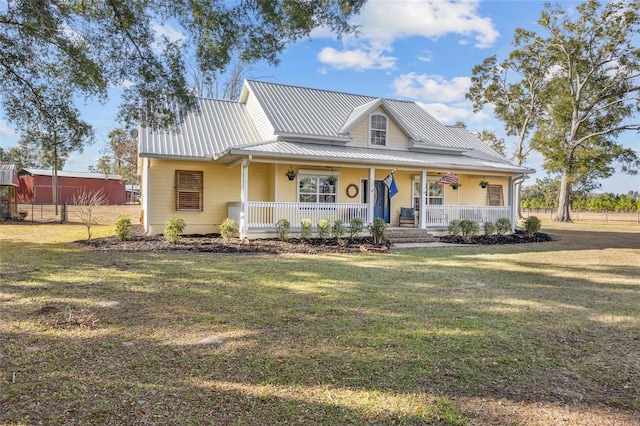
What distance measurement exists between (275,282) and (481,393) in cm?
467

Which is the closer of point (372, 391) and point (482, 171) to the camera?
point (372, 391)

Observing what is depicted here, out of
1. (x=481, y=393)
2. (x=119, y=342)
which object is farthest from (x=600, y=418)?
(x=119, y=342)

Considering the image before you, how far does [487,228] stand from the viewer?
55.5ft

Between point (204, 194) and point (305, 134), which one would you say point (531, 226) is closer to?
point (305, 134)

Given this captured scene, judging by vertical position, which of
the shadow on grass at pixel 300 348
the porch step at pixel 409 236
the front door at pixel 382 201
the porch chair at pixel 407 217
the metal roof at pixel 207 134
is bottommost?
the shadow on grass at pixel 300 348

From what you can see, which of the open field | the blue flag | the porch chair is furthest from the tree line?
the open field

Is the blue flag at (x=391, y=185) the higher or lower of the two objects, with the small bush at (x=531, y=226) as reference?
higher

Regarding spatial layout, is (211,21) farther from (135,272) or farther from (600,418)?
(600,418)

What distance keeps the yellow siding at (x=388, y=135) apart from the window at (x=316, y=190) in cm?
223

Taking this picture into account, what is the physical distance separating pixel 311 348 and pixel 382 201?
13953mm

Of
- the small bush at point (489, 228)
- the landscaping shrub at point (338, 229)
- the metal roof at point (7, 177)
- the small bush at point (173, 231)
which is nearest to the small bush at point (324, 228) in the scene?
the landscaping shrub at point (338, 229)

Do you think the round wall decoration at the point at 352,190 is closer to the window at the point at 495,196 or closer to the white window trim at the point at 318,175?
the white window trim at the point at 318,175

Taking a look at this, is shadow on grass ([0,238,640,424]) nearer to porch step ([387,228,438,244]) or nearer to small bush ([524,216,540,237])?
porch step ([387,228,438,244])

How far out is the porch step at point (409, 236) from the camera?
14.9 meters
